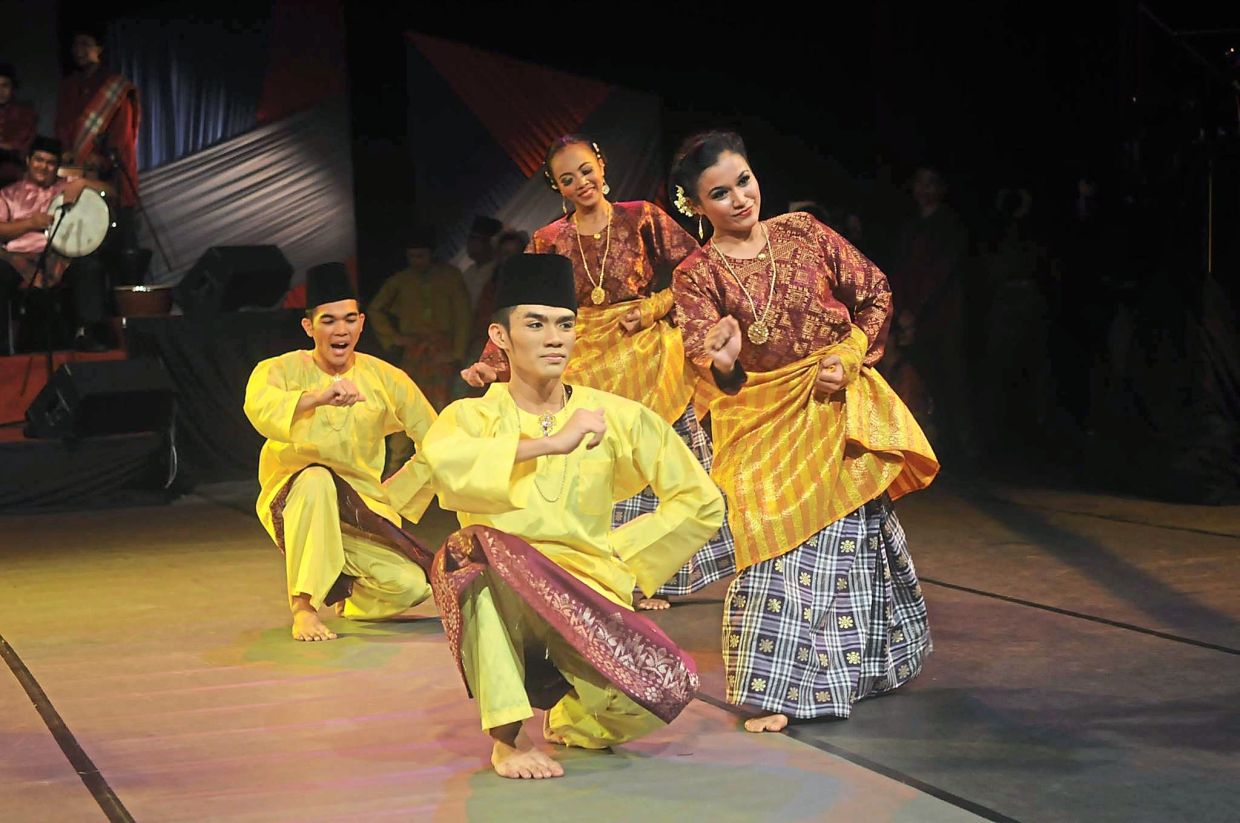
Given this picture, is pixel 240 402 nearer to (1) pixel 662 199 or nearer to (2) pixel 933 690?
(1) pixel 662 199

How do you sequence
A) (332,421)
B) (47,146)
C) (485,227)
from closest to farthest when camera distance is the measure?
(332,421), (47,146), (485,227)

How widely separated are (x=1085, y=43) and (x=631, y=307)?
4.81 meters

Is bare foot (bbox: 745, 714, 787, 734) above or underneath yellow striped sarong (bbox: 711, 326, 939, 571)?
underneath

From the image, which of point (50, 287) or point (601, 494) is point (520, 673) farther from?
point (50, 287)

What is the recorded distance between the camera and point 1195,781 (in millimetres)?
3352

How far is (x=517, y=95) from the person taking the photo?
10.4 meters

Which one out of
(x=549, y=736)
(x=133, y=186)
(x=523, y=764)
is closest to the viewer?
(x=523, y=764)

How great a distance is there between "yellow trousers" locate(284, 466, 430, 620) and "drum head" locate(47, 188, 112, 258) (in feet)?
14.0

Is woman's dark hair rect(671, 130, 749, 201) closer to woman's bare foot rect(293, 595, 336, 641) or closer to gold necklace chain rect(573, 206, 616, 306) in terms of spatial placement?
gold necklace chain rect(573, 206, 616, 306)

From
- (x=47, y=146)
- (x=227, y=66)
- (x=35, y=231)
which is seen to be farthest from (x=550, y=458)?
(x=227, y=66)

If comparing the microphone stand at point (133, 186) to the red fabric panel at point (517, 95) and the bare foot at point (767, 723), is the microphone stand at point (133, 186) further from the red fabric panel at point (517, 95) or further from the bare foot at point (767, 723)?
the bare foot at point (767, 723)

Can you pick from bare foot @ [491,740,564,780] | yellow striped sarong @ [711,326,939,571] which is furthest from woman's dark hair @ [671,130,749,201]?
bare foot @ [491,740,564,780]

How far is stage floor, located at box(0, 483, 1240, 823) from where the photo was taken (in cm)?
331

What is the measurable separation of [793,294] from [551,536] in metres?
0.87
